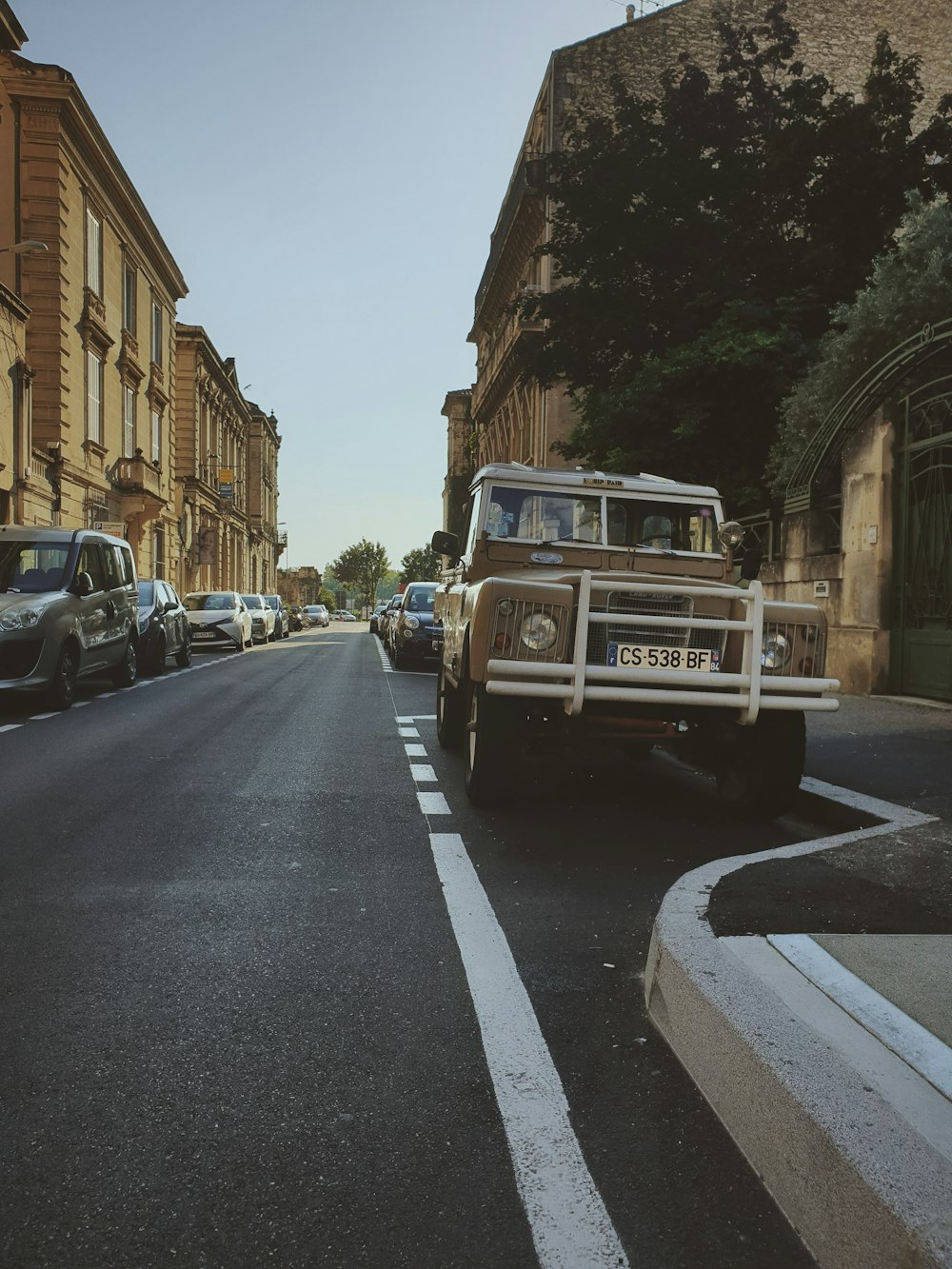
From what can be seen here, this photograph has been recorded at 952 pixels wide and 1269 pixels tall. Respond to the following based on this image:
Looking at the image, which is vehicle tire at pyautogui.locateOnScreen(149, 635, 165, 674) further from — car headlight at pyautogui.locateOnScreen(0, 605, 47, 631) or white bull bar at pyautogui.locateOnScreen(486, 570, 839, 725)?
white bull bar at pyautogui.locateOnScreen(486, 570, 839, 725)

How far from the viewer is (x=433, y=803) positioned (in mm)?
7109

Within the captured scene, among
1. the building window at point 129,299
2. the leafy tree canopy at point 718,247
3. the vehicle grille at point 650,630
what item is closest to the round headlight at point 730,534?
the vehicle grille at point 650,630

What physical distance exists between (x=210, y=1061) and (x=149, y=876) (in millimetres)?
2149

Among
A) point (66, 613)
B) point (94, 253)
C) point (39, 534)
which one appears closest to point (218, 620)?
point (94, 253)

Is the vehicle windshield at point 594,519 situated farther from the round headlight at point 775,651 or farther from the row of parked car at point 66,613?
the row of parked car at point 66,613

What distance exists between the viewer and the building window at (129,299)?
1562 inches

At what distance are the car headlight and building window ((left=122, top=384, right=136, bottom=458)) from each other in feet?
94.1

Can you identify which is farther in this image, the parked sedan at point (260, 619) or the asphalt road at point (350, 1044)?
the parked sedan at point (260, 619)

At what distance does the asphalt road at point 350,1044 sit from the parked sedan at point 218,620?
71.7ft

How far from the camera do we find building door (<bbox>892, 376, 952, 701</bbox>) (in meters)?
12.1

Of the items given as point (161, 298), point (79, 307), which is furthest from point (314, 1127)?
point (161, 298)

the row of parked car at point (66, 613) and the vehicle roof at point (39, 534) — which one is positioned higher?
the vehicle roof at point (39, 534)

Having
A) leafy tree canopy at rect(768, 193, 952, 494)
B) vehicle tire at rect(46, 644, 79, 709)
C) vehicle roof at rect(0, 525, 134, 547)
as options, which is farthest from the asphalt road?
leafy tree canopy at rect(768, 193, 952, 494)

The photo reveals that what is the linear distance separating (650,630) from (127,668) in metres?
11.0
